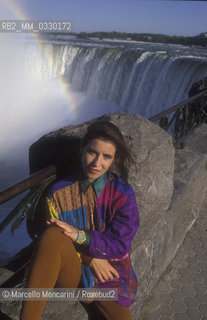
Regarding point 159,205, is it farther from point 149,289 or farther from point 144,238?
point 149,289

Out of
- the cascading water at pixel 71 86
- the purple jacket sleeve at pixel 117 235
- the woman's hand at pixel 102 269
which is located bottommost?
the cascading water at pixel 71 86

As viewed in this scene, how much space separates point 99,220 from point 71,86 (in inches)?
892

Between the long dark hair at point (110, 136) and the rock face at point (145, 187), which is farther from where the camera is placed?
the rock face at point (145, 187)

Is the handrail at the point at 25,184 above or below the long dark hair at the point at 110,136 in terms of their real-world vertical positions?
below

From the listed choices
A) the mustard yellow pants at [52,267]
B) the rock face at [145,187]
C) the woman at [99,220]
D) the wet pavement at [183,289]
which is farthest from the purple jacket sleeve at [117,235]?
the wet pavement at [183,289]

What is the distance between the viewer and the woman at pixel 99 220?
1526mm

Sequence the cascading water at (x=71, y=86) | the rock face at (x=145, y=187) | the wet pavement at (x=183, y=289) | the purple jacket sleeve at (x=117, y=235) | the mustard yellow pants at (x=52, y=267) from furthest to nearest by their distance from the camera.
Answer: the cascading water at (x=71, y=86) < the wet pavement at (x=183, y=289) < the rock face at (x=145, y=187) < the purple jacket sleeve at (x=117, y=235) < the mustard yellow pants at (x=52, y=267)

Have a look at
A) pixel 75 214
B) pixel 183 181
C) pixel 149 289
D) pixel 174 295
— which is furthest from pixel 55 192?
pixel 183 181

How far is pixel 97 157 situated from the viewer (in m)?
1.60

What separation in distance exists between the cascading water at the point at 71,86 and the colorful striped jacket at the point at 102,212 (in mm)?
5021

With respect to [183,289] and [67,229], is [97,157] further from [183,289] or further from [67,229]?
[183,289]

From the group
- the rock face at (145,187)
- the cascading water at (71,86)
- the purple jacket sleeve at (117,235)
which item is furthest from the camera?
the cascading water at (71,86)

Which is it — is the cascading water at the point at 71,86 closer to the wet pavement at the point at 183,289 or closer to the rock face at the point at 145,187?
the wet pavement at the point at 183,289

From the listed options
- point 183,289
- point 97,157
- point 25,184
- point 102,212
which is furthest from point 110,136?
point 183,289
